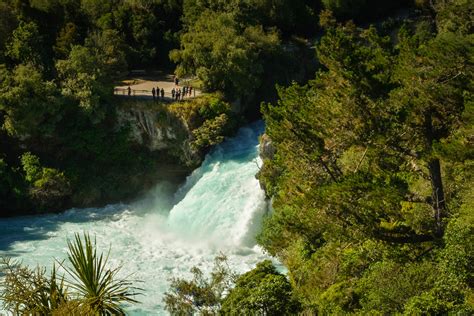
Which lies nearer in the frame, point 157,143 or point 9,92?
point 9,92

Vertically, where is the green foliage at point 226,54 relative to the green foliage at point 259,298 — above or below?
above

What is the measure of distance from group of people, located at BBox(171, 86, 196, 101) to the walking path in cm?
29

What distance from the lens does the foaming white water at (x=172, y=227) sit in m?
29.7

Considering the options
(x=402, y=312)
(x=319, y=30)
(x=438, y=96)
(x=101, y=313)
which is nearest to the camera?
(x=101, y=313)

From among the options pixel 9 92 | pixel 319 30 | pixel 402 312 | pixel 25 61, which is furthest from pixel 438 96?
pixel 319 30

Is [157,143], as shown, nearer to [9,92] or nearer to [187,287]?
[9,92]

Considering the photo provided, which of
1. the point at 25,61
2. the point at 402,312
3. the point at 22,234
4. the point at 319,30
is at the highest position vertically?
the point at 319,30

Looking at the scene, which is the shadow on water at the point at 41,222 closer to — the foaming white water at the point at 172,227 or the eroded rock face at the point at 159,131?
the foaming white water at the point at 172,227

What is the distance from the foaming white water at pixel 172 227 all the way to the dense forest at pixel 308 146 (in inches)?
71.4

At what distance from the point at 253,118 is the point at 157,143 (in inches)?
356

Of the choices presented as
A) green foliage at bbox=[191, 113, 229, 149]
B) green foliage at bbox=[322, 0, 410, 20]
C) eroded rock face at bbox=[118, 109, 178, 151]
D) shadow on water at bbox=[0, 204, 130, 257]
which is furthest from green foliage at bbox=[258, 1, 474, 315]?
green foliage at bbox=[322, 0, 410, 20]

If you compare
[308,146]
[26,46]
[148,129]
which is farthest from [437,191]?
[26,46]

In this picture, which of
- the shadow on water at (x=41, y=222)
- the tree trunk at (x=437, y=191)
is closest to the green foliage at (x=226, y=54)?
the shadow on water at (x=41, y=222)

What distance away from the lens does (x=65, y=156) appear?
39188 mm
